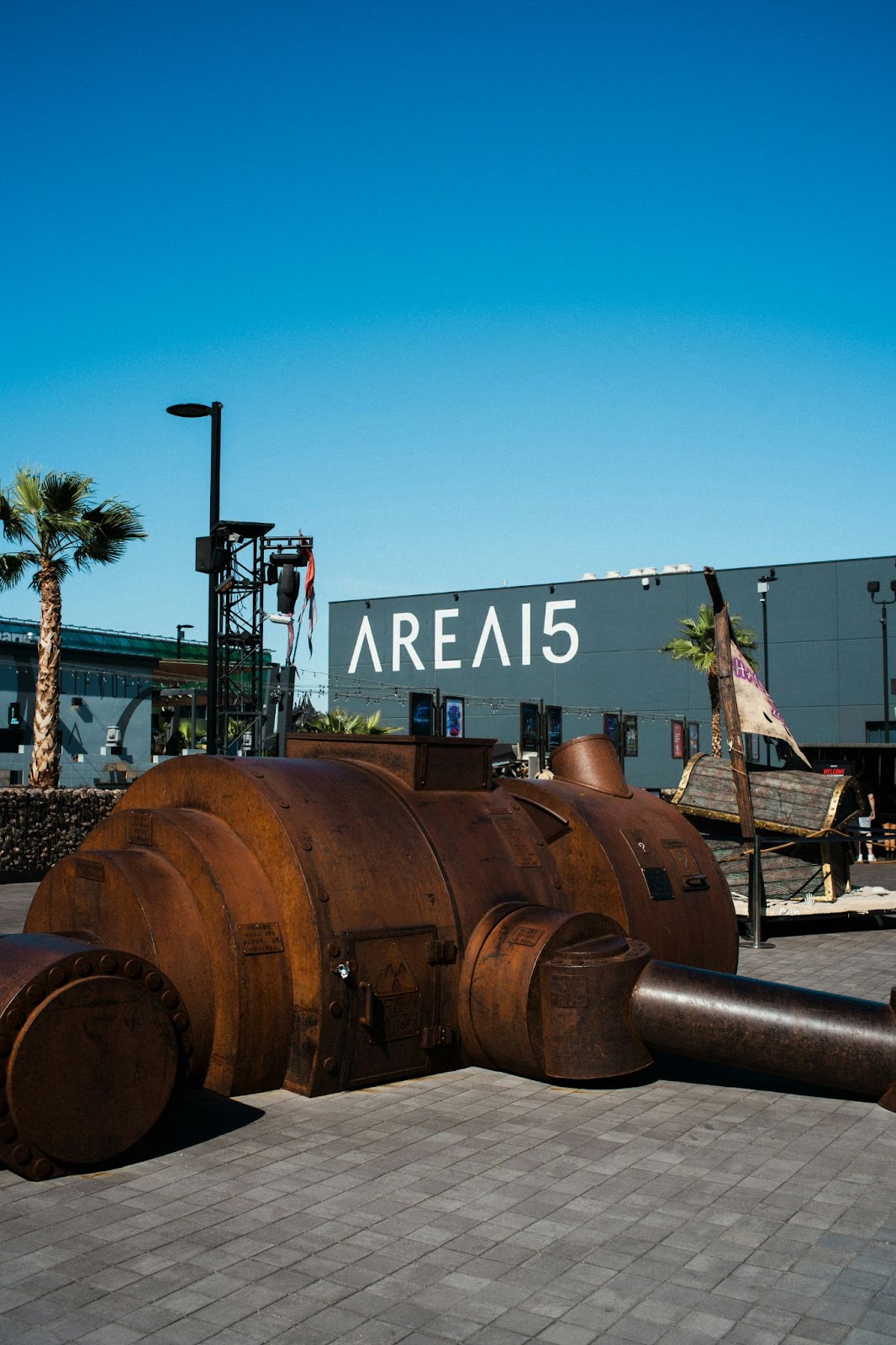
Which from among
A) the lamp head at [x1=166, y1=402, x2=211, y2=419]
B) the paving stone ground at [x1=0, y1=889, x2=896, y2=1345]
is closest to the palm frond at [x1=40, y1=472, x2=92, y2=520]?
the lamp head at [x1=166, y1=402, x2=211, y2=419]

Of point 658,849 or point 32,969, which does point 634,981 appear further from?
point 32,969

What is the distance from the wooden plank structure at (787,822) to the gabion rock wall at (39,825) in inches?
420

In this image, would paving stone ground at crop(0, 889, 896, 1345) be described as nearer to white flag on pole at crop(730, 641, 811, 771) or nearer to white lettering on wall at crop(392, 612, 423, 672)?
white flag on pole at crop(730, 641, 811, 771)

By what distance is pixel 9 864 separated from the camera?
21.7 meters

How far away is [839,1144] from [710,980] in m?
1.03

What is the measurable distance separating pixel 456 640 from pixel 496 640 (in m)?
2.12

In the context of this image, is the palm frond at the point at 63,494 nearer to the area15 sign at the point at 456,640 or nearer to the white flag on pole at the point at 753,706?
the white flag on pole at the point at 753,706

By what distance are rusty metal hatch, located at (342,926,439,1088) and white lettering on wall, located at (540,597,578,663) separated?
48718mm

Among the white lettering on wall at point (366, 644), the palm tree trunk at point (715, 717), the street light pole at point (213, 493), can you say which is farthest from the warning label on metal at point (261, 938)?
the white lettering on wall at point (366, 644)

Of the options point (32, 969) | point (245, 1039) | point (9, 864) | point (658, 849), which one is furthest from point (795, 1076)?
point (9, 864)

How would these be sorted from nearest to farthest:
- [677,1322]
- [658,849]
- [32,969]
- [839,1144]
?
1. [677,1322]
2. [32,969]
3. [839,1144]
4. [658,849]

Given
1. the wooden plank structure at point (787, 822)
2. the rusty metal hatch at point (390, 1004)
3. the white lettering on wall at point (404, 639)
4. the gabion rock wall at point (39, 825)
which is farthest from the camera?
the white lettering on wall at point (404, 639)

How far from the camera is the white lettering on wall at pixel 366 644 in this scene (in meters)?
61.5

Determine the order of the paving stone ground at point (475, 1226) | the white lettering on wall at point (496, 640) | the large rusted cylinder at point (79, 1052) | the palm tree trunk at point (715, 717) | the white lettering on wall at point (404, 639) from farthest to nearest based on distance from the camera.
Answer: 1. the white lettering on wall at point (404, 639)
2. the white lettering on wall at point (496, 640)
3. the palm tree trunk at point (715, 717)
4. the large rusted cylinder at point (79, 1052)
5. the paving stone ground at point (475, 1226)
